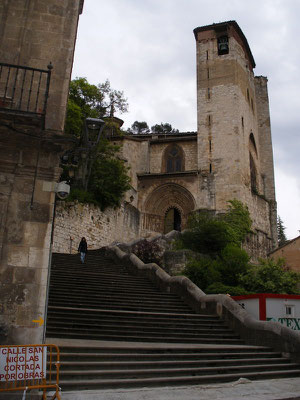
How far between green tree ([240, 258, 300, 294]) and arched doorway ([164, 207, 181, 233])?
45.6ft

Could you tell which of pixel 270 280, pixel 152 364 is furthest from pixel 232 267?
pixel 152 364

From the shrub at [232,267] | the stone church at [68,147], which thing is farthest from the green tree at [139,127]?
the shrub at [232,267]

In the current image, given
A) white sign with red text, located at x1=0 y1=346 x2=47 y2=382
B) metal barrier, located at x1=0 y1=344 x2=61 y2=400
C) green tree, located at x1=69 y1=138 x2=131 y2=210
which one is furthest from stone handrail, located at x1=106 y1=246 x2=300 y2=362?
green tree, located at x1=69 y1=138 x2=131 y2=210

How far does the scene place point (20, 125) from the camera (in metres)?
6.14

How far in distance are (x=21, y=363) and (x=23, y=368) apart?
0.07 m

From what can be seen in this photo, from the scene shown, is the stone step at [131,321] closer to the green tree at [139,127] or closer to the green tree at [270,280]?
the green tree at [270,280]

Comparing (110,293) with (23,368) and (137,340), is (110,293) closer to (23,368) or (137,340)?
(137,340)

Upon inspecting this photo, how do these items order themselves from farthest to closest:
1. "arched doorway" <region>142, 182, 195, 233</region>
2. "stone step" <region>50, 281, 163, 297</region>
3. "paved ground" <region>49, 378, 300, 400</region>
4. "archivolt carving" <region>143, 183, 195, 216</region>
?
"archivolt carving" <region>143, 183, 195, 216</region> → "arched doorway" <region>142, 182, 195, 233</region> → "stone step" <region>50, 281, 163, 297</region> → "paved ground" <region>49, 378, 300, 400</region>

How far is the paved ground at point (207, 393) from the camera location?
556 centimetres

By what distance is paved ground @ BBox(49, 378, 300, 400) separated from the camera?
18.2ft

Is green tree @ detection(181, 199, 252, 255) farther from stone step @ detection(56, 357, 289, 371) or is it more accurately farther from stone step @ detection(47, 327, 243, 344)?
stone step @ detection(56, 357, 289, 371)

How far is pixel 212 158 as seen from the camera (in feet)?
97.7

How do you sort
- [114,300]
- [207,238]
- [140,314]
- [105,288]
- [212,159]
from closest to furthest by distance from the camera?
1. [140,314]
2. [114,300]
3. [105,288]
4. [207,238]
5. [212,159]

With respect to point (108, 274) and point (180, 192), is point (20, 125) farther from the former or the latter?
point (180, 192)
